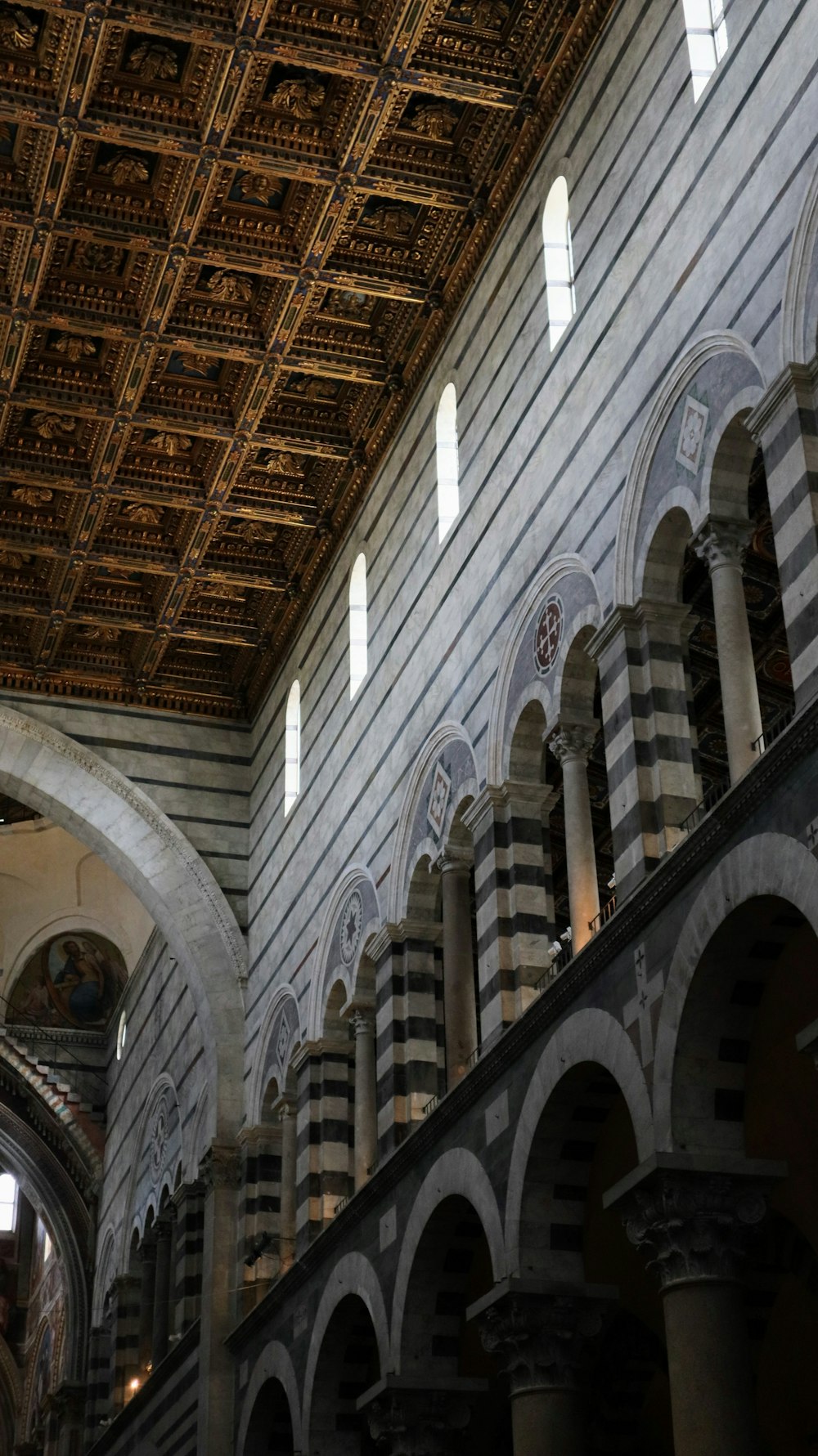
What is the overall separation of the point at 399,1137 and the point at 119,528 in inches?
304

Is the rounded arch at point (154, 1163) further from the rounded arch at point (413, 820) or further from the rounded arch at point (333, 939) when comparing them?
the rounded arch at point (413, 820)

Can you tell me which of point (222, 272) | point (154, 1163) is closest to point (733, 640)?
point (222, 272)

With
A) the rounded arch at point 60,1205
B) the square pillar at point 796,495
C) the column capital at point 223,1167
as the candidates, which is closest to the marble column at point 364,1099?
the column capital at point 223,1167

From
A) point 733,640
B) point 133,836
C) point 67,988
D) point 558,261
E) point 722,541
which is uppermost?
point 67,988

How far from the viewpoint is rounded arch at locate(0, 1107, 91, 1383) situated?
27344mm

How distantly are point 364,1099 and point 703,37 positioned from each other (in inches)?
333

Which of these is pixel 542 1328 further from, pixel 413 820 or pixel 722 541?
pixel 722 541

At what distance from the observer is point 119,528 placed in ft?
63.9

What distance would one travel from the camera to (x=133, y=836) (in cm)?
2078

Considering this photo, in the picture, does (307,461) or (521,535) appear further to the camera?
(307,461)

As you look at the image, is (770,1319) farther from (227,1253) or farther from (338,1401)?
(227,1253)

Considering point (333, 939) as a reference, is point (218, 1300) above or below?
below

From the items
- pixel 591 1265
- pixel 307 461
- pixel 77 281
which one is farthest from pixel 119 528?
pixel 591 1265

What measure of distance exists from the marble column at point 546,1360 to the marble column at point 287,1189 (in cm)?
581
